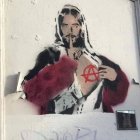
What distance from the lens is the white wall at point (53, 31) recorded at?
7574 millimetres

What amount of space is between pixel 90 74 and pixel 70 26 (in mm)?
1072

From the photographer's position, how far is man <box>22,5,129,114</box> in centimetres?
777

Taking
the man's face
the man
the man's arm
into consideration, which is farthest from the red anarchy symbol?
the man's face

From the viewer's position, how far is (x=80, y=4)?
873 centimetres

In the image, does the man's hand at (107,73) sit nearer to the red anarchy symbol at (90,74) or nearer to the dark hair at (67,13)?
the red anarchy symbol at (90,74)

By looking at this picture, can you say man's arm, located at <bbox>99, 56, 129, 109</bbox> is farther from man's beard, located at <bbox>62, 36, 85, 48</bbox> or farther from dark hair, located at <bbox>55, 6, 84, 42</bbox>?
dark hair, located at <bbox>55, 6, 84, 42</bbox>

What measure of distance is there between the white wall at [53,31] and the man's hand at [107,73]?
10.6 inches

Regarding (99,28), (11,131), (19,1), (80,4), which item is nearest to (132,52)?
(99,28)

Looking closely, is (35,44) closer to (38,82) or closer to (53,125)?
(38,82)

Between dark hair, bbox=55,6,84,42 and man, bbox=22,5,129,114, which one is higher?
dark hair, bbox=55,6,84,42

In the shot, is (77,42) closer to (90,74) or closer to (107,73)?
(90,74)

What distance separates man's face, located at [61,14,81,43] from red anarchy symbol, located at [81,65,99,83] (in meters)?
0.64

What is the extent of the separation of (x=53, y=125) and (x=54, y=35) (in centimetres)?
179

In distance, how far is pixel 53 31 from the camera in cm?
817
